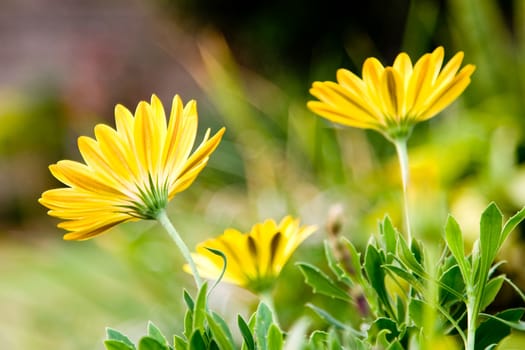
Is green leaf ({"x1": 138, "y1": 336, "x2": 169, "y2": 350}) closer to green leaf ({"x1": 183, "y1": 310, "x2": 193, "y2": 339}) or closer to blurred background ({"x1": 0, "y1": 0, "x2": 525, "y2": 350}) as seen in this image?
green leaf ({"x1": 183, "y1": 310, "x2": 193, "y2": 339})

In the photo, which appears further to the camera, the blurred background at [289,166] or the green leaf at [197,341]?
the blurred background at [289,166]

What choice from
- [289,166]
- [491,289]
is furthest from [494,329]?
[289,166]

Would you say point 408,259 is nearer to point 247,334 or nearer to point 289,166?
point 247,334

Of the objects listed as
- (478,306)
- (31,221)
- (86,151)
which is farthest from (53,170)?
(31,221)

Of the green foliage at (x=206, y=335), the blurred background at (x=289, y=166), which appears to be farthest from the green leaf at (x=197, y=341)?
the blurred background at (x=289, y=166)

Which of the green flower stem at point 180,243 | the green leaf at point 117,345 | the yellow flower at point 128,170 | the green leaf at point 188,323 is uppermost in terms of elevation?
the yellow flower at point 128,170

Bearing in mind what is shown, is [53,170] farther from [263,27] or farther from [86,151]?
[263,27]

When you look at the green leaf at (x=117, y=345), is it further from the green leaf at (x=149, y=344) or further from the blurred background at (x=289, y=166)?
the blurred background at (x=289, y=166)
